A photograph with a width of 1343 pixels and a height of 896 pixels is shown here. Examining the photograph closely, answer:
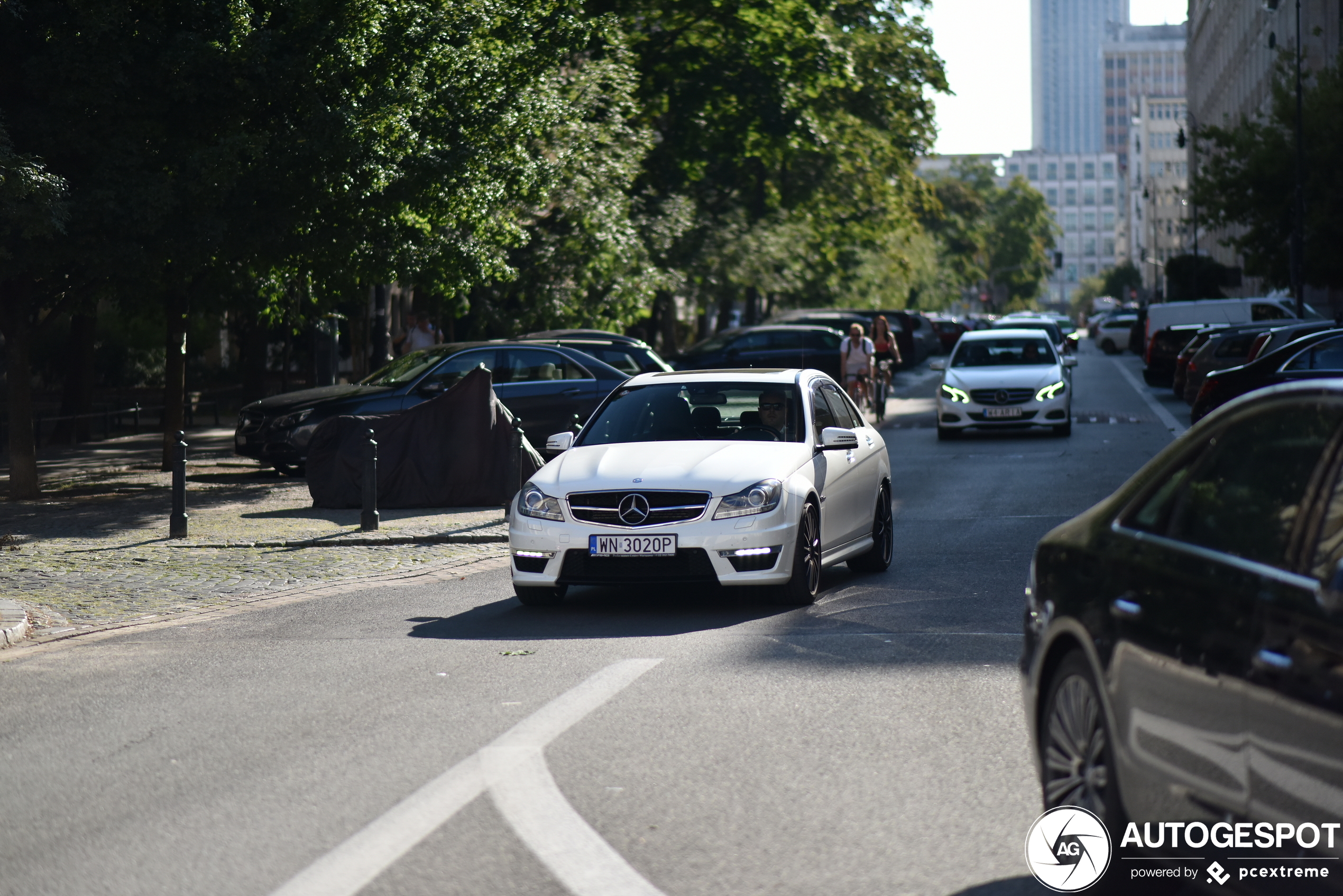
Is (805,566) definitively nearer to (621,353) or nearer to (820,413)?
(820,413)

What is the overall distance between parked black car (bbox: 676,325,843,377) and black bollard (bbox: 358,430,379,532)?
704 inches

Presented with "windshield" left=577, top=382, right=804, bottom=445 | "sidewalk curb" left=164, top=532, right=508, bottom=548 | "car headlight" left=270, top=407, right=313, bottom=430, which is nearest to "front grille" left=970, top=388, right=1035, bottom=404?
"car headlight" left=270, top=407, right=313, bottom=430

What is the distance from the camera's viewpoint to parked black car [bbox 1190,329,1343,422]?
20344 mm

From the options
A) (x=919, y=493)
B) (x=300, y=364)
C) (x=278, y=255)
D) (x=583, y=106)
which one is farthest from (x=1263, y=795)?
(x=300, y=364)

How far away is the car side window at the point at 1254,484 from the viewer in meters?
3.82

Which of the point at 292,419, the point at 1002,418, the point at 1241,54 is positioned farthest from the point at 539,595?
the point at 1241,54

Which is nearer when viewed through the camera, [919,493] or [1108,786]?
[1108,786]

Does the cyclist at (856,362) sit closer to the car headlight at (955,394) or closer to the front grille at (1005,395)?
the car headlight at (955,394)

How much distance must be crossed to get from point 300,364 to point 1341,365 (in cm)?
2670

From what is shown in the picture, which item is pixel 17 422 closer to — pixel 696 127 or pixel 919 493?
pixel 919 493

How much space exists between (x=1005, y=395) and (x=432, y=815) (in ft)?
65.6

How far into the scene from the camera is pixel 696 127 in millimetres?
38781

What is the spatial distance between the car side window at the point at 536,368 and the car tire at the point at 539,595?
10.9 metres

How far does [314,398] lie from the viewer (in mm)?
20172
